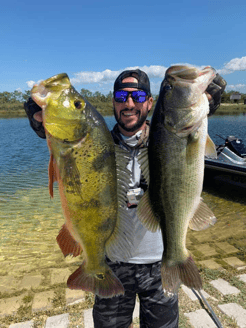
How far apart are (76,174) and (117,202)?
45 centimetres

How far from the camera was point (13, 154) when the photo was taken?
891 inches

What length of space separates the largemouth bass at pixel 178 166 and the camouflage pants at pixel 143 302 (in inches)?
23.0

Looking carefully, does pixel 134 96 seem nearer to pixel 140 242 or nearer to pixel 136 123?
pixel 136 123

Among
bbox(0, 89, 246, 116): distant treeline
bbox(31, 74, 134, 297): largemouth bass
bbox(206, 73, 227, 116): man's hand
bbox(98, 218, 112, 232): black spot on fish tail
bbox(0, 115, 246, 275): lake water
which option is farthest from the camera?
bbox(0, 89, 246, 116): distant treeline

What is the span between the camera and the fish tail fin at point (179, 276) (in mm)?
2227

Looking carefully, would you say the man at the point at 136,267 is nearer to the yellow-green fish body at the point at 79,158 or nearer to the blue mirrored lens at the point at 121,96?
the blue mirrored lens at the point at 121,96

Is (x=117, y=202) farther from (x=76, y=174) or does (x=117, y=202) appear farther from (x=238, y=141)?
(x=238, y=141)

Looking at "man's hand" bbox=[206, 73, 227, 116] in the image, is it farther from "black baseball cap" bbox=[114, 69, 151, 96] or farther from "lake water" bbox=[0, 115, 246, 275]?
"lake water" bbox=[0, 115, 246, 275]

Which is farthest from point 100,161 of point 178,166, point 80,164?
point 178,166

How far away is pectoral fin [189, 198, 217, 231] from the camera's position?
90.4 inches

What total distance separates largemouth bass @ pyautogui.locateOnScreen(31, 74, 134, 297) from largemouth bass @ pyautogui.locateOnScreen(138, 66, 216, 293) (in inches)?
13.6

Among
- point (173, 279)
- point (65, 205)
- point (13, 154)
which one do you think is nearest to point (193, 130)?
point (65, 205)

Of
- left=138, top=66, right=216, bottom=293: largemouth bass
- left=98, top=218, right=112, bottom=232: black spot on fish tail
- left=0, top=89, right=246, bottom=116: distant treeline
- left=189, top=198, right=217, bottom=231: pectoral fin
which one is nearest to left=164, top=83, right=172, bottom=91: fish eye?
left=138, top=66, right=216, bottom=293: largemouth bass

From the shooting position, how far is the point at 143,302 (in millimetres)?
2873
